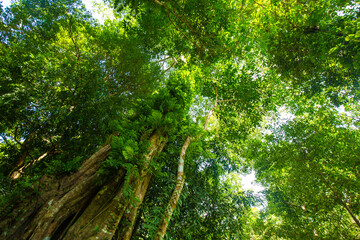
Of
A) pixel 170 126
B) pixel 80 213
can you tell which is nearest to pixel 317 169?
pixel 170 126

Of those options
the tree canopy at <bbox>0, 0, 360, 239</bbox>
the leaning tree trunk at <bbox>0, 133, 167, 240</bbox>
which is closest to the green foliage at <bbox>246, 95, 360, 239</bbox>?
the tree canopy at <bbox>0, 0, 360, 239</bbox>

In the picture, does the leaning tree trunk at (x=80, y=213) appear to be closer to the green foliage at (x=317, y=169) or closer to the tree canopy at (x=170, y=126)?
the tree canopy at (x=170, y=126)

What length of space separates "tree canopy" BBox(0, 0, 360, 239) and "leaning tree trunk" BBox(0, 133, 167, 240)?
24mm

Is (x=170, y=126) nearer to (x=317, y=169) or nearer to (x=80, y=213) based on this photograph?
(x=80, y=213)

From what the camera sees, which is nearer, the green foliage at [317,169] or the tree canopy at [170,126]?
the tree canopy at [170,126]

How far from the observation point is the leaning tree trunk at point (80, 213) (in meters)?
3.07

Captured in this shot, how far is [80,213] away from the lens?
355 cm

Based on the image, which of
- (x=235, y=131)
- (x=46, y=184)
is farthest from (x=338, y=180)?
(x=46, y=184)

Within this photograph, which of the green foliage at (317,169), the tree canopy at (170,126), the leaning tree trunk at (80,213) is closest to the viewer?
the leaning tree trunk at (80,213)

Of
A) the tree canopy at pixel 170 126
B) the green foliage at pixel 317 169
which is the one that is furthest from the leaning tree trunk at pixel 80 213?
the green foliage at pixel 317 169

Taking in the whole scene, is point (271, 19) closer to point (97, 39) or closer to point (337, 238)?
point (97, 39)

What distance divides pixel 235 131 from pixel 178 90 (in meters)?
3.86

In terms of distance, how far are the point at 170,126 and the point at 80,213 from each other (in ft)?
10.1

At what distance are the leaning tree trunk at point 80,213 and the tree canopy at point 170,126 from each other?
1.0 inches
